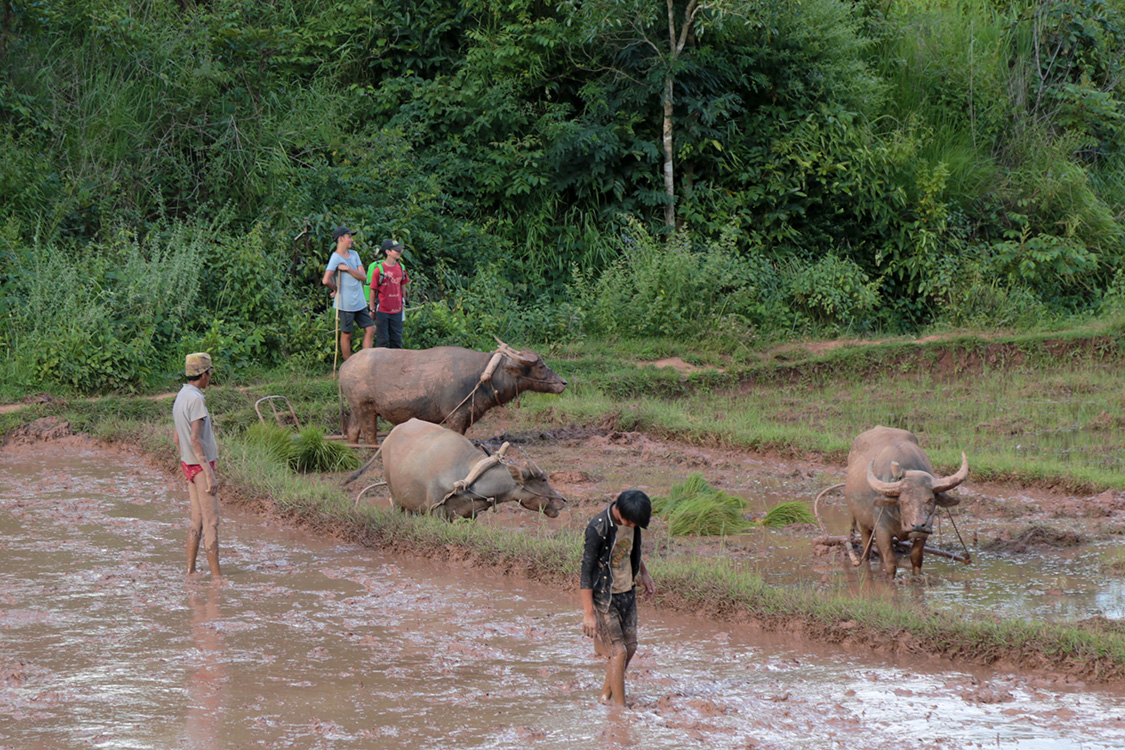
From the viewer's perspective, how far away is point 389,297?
→ 10516 millimetres

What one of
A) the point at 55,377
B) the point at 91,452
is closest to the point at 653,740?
the point at 91,452

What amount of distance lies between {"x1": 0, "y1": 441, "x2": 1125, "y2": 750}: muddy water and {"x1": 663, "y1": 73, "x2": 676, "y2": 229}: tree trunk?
389 inches

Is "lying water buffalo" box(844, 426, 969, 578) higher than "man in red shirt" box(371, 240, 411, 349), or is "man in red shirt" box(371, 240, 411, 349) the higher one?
"man in red shirt" box(371, 240, 411, 349)

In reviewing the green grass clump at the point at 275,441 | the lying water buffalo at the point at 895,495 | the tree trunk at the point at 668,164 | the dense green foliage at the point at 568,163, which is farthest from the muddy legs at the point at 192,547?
the tree trunk at the point at 668,164

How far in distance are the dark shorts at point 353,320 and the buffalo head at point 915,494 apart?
5.75 meters

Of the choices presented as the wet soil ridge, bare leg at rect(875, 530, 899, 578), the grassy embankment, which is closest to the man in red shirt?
the grassy embankment

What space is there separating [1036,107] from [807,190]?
4436 millimetres

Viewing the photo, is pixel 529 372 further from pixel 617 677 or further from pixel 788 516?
pixel 617 677

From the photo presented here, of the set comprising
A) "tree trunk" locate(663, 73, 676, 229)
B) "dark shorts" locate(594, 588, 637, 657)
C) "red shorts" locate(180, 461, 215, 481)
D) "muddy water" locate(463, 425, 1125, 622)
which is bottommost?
"muddy water" locate(463, 425, 1125, 622)

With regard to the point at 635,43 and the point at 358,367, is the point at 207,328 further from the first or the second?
the point at 635,43

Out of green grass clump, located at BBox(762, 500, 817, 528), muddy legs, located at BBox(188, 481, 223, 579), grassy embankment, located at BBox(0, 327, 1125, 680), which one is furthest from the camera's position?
green grass clump, located at BBox(762, 500, 817, 528)

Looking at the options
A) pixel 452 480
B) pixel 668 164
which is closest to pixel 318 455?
pixel 452 480

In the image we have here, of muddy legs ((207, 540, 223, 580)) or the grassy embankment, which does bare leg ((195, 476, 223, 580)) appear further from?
the grassy embankment

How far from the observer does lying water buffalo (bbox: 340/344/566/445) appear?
9289 millimetres
